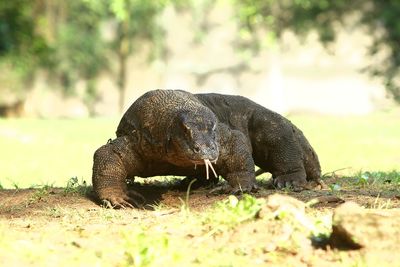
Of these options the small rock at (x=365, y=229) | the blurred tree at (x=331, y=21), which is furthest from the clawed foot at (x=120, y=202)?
the blurred tree at (x=331, y=21)

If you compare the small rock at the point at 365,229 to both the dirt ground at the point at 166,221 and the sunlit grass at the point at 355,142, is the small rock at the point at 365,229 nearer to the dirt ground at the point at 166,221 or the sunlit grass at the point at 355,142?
the dirt ground at the point at 166,221

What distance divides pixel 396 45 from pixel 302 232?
1985 centimetres

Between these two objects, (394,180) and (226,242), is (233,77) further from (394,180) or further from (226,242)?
(226,242)

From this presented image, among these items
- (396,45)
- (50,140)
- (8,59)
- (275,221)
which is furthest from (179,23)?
(275,221)

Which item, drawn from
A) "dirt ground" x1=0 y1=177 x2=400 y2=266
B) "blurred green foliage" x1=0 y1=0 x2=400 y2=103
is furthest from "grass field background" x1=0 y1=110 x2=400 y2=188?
"blurred green foliage" x1=0 y1=0 x2=400 y2=103

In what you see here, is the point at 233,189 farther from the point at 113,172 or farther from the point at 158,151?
the point at 113,172

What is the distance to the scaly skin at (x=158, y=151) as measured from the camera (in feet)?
18.2

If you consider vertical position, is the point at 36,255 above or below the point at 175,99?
below

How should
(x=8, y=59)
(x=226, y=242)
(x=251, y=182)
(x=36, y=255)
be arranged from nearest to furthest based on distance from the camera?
(x=36, y=255)
(x=226, y=242)
(x=251, y=182)
(x=8, y=59)

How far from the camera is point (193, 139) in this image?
17.1 feet

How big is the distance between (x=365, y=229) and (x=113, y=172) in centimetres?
255

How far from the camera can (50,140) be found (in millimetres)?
14469

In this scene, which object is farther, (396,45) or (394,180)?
(396,45)

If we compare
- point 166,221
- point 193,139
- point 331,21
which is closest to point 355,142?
point 193,139
